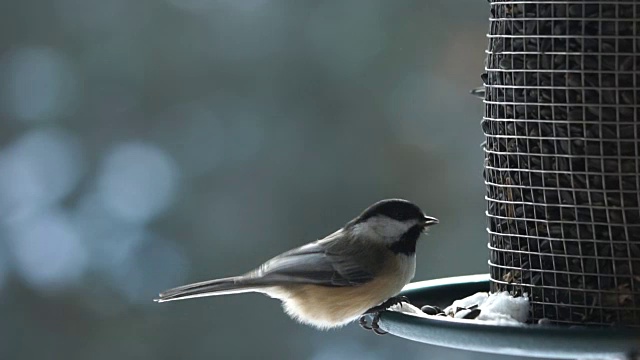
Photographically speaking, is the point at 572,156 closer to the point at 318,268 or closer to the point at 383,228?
the point at 383,228

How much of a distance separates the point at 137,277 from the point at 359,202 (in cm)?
140

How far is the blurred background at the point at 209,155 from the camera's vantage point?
6.18 meters

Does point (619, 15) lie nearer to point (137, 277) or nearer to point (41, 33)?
point (137, 277)

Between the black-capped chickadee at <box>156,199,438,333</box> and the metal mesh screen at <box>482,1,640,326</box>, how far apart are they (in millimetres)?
535

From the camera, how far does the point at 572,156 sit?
278 centimetres

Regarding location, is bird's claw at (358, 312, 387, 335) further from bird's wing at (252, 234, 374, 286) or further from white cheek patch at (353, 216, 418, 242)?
white cheek patch at (353, 216, 418, 242)

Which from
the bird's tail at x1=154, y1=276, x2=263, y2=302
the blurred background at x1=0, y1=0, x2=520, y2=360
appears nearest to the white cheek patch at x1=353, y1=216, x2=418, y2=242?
the bird's tail at x1=154, y1=276, x2=263, y2=302

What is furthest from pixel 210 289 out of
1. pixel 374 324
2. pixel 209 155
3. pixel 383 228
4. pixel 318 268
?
pixel 209 155

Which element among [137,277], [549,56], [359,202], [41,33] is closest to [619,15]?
[549,56]

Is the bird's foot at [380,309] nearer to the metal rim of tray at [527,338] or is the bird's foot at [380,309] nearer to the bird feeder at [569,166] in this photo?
the bird feeder at [569,166]

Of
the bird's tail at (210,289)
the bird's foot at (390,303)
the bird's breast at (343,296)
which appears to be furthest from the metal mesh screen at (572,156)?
the bird's tail at (210,289)

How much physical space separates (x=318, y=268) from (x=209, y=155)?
9.81ft

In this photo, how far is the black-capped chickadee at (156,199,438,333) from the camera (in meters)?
3.42

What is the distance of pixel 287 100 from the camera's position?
6.39 meters
